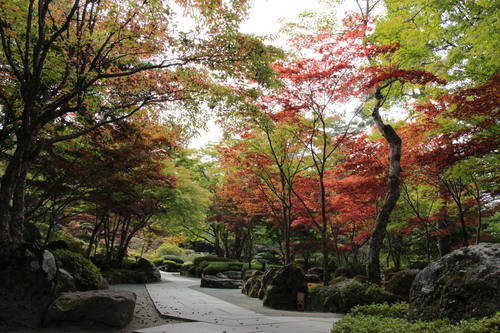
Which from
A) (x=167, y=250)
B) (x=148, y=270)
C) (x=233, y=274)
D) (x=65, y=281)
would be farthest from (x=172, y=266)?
(x=65, y=281)

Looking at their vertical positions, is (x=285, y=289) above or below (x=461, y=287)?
below

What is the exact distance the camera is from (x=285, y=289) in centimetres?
822

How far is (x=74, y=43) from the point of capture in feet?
17.8

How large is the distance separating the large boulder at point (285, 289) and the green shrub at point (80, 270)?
4462 mm

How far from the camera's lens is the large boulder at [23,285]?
407cm

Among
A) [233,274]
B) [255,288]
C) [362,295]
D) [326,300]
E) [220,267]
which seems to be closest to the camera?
[362,295]

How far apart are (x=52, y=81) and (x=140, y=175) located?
13.5 ft

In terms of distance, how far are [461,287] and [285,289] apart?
16.2ft

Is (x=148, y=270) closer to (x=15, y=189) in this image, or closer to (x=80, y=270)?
A: (x=80, y=270)

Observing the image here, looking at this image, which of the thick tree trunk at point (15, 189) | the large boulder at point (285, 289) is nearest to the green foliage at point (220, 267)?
the large boulder at point (285, 289)

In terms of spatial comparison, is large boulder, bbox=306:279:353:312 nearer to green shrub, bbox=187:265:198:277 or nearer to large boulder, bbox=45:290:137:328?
large boulder, bbox=45:290:137:328

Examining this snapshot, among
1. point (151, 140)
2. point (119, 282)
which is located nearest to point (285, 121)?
point (151, 140)

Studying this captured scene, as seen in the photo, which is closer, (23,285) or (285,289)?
(23,285)

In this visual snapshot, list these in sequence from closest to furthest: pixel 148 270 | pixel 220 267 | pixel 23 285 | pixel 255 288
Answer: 1. pixel 23 285
2. pixel 255 288
3. pixel 148 270
4. pixel 220 267
